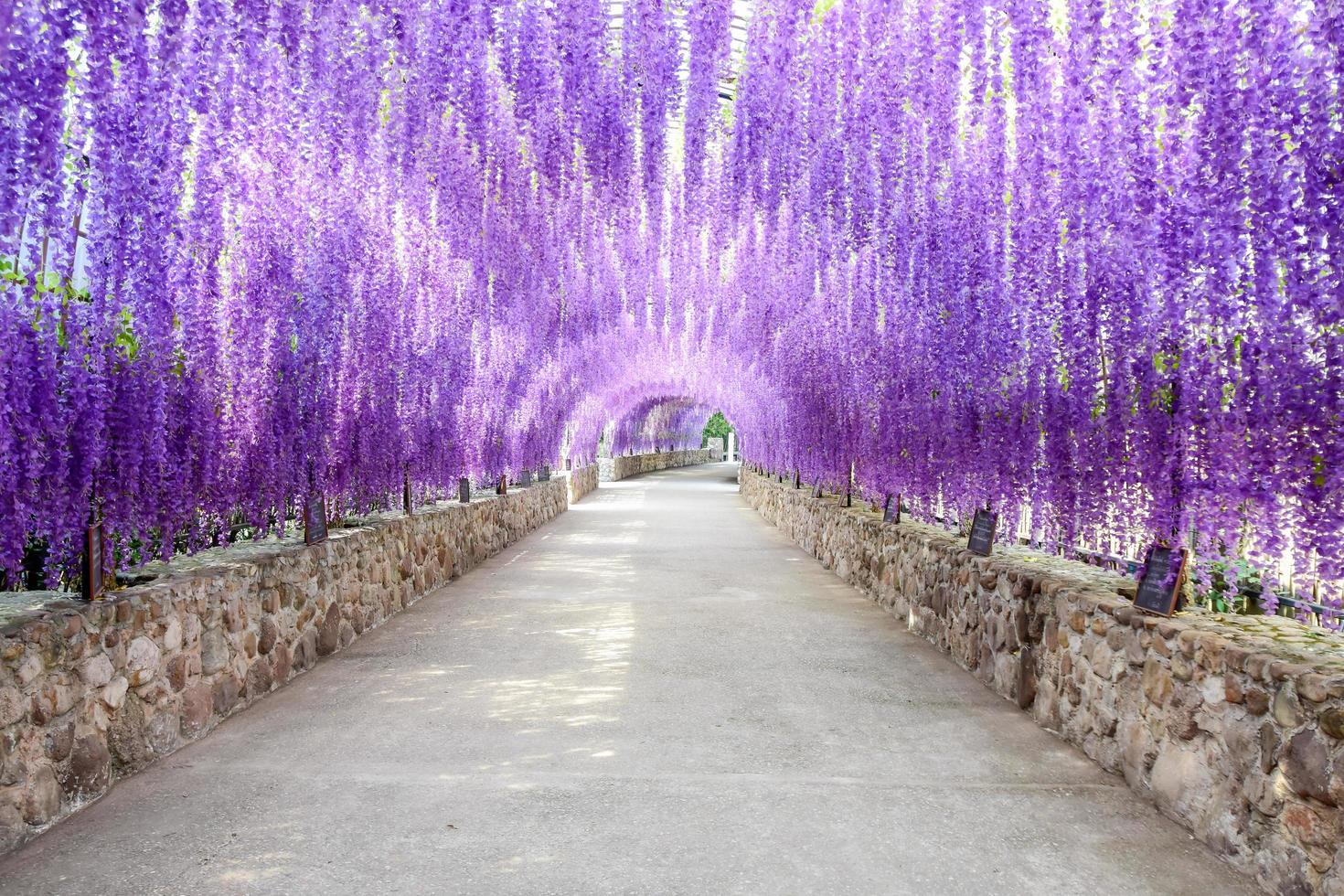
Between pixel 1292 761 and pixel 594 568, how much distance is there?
688 centimetres

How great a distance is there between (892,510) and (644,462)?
2660 cm

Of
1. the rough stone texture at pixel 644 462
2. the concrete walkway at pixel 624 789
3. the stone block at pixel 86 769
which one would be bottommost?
the concrete walkway at pixel 624 789

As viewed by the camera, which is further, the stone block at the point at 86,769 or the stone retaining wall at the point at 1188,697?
the stone block at the point at 86,769

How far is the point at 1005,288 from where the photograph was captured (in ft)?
15.5

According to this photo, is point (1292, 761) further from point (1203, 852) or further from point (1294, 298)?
point (1294, 298)

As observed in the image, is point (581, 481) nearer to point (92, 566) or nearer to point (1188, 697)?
point (92, 566)

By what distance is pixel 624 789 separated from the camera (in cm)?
315

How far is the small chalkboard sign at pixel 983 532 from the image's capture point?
5.05m

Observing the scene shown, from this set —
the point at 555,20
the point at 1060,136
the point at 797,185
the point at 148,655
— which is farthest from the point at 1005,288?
the point at 148,655

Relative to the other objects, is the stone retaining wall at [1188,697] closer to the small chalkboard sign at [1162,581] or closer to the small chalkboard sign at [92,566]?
the small chalkboard sign at [1162,581]

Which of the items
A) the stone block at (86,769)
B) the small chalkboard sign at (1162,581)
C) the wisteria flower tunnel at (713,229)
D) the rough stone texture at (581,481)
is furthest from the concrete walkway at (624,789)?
the rough stone texture at (581,481)

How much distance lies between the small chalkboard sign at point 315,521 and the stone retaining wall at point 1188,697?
3.69 metres

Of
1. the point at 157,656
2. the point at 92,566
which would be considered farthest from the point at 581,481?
the point at 92,566

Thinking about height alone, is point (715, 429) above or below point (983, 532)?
above
